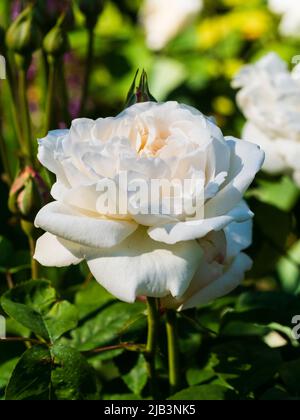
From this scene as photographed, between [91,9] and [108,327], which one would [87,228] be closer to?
[108,327]

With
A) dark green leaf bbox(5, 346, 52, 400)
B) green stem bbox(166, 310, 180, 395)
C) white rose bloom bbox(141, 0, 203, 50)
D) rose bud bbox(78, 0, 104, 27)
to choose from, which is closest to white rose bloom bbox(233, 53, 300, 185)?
rose bud bbox(78, 0, 104, 27)

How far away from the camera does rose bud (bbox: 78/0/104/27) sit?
97 cm

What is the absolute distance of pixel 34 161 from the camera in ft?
2.97

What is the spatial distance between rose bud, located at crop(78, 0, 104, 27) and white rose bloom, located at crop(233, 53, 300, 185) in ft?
0.69

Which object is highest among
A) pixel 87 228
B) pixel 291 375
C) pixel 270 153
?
pixel 87 228

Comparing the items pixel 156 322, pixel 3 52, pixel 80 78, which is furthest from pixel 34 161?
pixel 80 78

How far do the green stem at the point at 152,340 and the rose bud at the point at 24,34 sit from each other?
0.38 m

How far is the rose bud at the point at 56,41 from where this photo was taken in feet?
2.95

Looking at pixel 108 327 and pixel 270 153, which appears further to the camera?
pixel 270 153

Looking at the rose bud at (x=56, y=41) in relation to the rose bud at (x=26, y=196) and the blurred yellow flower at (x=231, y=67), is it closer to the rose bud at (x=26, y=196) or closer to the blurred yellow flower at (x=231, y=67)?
the rose bud at (x=26, y=196)

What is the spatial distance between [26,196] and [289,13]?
3.81 ft

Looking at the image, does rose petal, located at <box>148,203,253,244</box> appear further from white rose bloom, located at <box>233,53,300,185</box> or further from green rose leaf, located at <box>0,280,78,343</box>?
white rose bloom, located at <box>233,53,300,185</box>

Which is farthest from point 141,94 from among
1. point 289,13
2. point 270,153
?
point 289,13

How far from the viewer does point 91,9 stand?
0.98m
